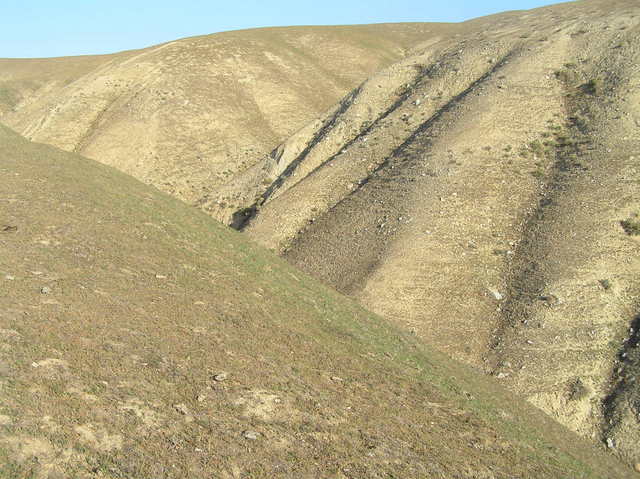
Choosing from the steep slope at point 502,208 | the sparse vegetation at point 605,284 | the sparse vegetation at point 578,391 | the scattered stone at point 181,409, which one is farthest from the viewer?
the sparse vegetation at point 605,284

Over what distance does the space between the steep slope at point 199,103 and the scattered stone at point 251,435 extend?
32110mm

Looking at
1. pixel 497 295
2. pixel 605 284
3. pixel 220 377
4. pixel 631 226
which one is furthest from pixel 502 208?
pixel 220 377

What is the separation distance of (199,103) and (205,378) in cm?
4247

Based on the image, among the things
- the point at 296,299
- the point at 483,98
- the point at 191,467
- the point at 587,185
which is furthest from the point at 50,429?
the point at 483,98

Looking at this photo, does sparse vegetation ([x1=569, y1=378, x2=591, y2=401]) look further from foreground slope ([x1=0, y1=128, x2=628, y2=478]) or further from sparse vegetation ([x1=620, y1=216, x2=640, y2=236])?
sparse vegetation ([x1=620, y1=216, x2=640, y2=236])

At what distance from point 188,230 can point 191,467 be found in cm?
1262

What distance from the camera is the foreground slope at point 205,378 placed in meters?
8.54

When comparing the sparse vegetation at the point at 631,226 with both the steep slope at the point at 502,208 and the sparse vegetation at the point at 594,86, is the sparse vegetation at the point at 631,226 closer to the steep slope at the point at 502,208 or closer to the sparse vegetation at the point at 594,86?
the steep slope at the point at 502,208

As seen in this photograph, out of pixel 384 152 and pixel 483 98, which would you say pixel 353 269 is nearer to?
pixel 384 152

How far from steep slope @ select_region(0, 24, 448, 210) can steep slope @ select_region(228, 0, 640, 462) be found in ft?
20.6

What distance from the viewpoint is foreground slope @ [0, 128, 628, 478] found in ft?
28.0

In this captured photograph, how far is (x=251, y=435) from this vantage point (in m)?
9.37

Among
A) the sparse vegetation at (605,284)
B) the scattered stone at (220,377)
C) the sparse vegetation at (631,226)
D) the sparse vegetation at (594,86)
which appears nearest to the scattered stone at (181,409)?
the scattered stone at (220,377)

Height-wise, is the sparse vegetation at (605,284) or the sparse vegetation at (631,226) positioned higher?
the sparse vegetation at (631,226)
